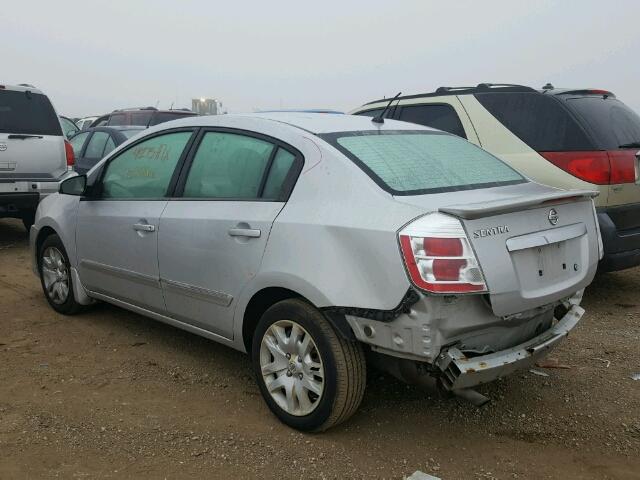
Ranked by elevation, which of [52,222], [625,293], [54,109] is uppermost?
[54,109]

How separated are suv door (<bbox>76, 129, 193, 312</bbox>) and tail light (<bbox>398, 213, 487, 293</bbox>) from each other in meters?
1.80

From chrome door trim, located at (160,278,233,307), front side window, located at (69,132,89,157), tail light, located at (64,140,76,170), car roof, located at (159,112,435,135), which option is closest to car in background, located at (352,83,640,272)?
car roof, located at (159,112,435,135)

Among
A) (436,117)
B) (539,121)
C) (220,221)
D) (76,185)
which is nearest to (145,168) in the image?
(76,185)

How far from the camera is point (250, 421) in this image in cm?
317

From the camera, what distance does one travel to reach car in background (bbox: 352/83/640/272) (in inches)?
181

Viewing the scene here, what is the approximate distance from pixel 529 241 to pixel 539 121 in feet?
8.66

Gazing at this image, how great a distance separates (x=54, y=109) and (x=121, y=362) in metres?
5.01

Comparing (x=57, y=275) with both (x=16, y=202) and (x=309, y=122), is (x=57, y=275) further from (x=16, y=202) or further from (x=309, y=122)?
(x=16, y=202)

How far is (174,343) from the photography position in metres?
4.29

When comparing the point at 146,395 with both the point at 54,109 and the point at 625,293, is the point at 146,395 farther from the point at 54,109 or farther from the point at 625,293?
the point at 54,109

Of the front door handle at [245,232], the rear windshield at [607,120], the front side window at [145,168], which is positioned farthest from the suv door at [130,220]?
the rear windshield at [607,120]

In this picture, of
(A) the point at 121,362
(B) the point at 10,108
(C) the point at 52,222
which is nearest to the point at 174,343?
(A) the point at 121,362

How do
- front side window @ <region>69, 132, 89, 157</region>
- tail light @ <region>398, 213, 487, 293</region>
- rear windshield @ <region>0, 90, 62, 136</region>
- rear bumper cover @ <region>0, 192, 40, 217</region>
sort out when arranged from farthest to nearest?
1. front side window @ <region>69, 132, 89, 157</region>
2. rear windshield @ <region>0, 90, 62, 136</region>
3. rear bumper cover @ <region>0, 192, 40, 217</region>
4. tail light @ <region>398, 213, 487, 293</region>

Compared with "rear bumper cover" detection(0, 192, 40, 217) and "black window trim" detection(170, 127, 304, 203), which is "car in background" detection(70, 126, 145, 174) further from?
"black window trim" detection(170, 127, 304, 203)
